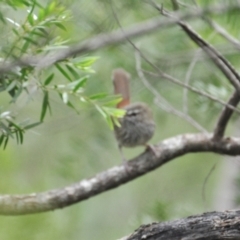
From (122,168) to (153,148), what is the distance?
0.89 feet

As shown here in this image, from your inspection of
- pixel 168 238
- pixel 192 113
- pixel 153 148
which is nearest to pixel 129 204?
pixel 192 113

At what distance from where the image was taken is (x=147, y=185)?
20.3 ft

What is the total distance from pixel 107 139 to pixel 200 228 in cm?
236

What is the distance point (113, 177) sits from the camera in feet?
9.87

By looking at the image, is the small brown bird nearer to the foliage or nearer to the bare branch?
the bare branch

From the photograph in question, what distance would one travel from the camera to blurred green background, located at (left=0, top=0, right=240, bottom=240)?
2.91m

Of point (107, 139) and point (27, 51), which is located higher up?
point (27, 51)

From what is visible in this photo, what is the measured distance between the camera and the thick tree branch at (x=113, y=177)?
2.69 metres

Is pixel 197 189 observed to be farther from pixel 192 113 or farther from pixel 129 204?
pixel 192 113

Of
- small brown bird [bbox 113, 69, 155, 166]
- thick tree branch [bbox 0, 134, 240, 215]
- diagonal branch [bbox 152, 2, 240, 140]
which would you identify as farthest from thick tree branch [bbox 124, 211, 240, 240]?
small brown bird [bbox 113, 69, 155, 166]

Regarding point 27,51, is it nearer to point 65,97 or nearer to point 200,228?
point 65,97

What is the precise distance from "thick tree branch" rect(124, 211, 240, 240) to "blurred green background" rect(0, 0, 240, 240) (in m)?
0.47

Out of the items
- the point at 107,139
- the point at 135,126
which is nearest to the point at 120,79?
the point at 107,139

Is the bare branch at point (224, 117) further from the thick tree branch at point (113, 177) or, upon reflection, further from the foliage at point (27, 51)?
the foliage at point (27, 51)
